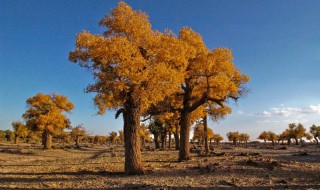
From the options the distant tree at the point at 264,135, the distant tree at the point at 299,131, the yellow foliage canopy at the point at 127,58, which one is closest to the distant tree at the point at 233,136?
the distant tree at the point at 264,135

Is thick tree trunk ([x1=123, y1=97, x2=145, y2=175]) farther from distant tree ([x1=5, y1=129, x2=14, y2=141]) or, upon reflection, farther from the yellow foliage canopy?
distant tree ([x1=5, y1=129, x2=14, y2=141])

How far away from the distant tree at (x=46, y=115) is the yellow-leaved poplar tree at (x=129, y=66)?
4248 cm

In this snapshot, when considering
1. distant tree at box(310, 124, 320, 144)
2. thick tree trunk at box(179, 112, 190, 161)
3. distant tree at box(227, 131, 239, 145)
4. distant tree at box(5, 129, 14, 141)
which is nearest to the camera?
thick tree trunk at box(179, 112, 190, 161)

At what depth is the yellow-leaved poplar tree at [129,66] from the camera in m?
17.5

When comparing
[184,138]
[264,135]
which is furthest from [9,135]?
[184,138]

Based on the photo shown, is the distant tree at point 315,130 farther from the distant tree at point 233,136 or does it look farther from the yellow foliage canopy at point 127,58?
the yellow foliage canopy at point 127,58

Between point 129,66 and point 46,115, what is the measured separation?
46612mm

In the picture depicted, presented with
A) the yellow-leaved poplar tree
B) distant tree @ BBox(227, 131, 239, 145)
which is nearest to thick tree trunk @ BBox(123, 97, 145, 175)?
the yellow-leaved poplar tree

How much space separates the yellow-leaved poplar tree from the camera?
17.5 metres

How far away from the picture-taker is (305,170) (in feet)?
62.0

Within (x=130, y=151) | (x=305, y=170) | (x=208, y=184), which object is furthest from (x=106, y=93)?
(x=305, y=170)

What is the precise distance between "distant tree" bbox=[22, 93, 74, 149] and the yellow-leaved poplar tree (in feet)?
139

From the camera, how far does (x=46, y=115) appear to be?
58438mm

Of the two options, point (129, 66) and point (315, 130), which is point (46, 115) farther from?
point (315, 130)
